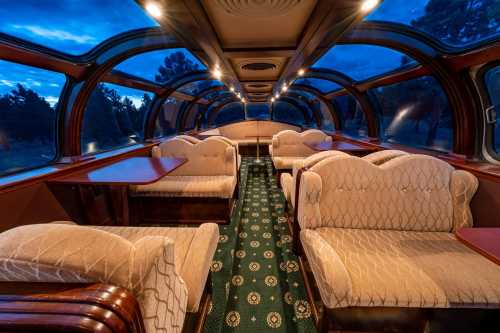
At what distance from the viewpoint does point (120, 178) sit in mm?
2320

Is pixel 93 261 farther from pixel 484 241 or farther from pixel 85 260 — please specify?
pixel 484 241

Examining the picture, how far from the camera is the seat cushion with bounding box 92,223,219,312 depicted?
4.42ft

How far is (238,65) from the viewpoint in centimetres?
367

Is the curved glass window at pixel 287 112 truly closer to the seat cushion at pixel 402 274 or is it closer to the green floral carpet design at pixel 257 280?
the green floral carpet design at pixel 257 280

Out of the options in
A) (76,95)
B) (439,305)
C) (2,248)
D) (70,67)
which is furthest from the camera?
(76,95)

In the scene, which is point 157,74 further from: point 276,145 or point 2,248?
point 2,248

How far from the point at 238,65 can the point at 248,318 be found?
367cm

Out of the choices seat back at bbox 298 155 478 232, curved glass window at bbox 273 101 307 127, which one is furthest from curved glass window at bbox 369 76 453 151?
curved glass window at bbox 273 101 307 127

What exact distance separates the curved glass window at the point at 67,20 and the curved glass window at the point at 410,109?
5641 mm

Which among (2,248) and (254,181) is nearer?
(2,248)

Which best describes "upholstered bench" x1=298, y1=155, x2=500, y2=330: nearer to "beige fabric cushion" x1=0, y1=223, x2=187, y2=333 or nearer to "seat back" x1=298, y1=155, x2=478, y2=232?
"seat back" x1=298, y1=155, x2=478, y2=232

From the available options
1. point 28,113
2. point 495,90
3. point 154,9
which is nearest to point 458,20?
point 495,90

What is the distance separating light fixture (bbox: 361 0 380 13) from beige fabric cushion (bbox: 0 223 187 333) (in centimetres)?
206

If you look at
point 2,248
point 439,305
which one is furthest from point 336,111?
point 2,248
